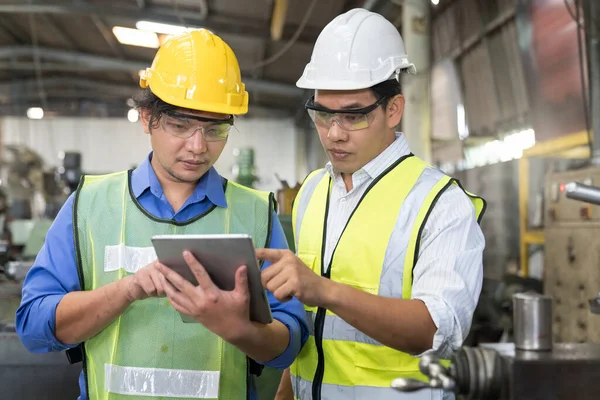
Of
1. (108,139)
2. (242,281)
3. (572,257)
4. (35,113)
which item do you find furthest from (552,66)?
(35,113)

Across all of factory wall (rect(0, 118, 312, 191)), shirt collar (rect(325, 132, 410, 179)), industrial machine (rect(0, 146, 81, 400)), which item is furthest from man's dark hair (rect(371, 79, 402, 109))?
factory wall (rect(0, 118, 312, 191))

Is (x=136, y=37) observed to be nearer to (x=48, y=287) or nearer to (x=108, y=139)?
(x=108, y=139)

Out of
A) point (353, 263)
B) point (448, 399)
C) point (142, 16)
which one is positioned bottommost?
point (448, 399)

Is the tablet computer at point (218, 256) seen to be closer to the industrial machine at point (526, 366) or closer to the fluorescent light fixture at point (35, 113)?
the industrial machine at point (526, 366)

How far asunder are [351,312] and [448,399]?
1.30 ft

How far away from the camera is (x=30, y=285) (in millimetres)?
1393

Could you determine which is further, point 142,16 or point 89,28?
point 89,28

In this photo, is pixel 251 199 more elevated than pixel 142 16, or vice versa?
pixel 142 16

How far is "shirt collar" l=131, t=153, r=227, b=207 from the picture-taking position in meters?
1.50

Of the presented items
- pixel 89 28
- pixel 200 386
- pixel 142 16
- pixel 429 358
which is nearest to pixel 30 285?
pixel 200 386

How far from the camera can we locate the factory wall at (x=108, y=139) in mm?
11523

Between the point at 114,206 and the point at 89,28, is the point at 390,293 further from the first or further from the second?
the point at 89,28

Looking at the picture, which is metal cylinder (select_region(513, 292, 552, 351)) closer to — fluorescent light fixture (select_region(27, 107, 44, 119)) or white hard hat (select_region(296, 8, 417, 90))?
white hard hat (select_region(296, 8, 417, 90))

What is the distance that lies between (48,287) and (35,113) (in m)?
11.2
